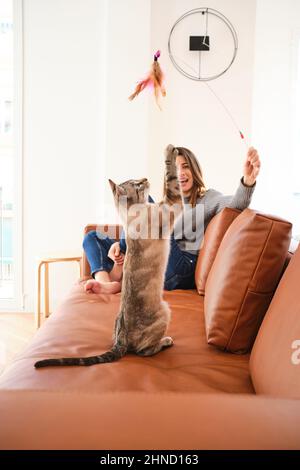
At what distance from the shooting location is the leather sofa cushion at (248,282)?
1.19 metres

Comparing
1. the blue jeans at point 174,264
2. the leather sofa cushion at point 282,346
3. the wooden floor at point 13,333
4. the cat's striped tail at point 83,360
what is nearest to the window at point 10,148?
the wooden floor at point 13,333

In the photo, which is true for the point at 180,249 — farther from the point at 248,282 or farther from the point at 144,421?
the point at 144,421

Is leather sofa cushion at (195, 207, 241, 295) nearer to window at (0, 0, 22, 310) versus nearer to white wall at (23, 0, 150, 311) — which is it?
white wall at (23, 0, 150, 311)

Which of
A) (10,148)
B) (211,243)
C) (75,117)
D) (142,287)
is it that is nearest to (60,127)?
(75,117)

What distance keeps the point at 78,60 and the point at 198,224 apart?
1991mm

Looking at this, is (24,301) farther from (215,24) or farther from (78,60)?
(215,24)

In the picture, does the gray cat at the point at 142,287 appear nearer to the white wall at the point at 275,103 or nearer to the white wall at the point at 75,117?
the white wall at the point at 75,117

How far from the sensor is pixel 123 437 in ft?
1.31

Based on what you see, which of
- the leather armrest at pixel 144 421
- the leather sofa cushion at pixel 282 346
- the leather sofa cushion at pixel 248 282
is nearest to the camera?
the leather armrest at pixel 144 421

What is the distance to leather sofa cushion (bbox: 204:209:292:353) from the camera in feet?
3.91

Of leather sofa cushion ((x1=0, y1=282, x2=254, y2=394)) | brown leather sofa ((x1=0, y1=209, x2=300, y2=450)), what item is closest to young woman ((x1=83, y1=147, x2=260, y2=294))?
brown leather sofa ((x1=0, y1=209, x2=300, y2=450))

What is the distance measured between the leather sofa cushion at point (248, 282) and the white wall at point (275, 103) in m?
2.32

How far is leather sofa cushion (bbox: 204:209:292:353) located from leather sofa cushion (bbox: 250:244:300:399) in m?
0.17

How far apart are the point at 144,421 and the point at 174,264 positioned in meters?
1.79
